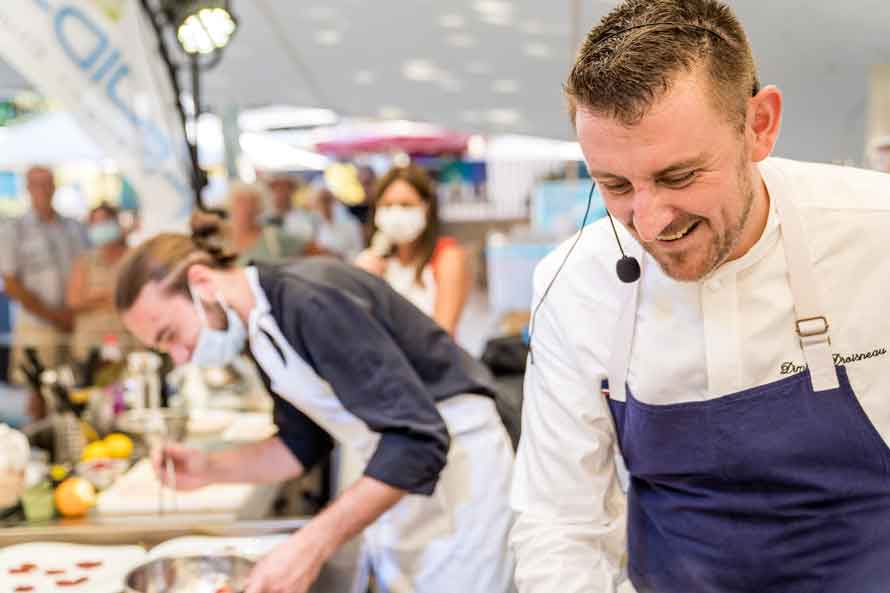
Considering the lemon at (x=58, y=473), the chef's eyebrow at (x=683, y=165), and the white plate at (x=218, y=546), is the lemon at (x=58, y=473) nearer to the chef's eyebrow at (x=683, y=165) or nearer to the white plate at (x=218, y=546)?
the white plate at (x=218, y=546)

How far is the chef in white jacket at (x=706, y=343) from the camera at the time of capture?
3.42 ft

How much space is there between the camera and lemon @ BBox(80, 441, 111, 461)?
2.52 metres

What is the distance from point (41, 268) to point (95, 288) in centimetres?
34

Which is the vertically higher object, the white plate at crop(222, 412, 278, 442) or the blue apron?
the blue apron

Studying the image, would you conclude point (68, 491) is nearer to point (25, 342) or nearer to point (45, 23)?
point (45, 23)

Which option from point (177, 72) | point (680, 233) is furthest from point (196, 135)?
point (680, 233)

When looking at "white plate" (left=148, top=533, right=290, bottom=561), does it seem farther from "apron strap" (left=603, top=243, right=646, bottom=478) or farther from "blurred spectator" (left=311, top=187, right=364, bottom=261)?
"blurred spectator" (left=311, top=187, right=364, bottom=261)

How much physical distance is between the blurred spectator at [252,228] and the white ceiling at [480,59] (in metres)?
0.93

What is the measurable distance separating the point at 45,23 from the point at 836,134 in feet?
6.86

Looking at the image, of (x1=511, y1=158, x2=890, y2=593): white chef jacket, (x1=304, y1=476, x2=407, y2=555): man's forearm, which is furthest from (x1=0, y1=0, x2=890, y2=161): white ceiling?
(x1=304, y1=476, x2=407, y2=555): man's forearm

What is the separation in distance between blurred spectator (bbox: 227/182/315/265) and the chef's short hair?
11.4ft

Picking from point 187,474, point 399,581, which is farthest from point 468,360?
point 187,474

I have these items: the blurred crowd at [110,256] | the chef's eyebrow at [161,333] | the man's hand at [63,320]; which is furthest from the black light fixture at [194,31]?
the man's hand at [63,320]

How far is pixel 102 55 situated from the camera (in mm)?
2918
